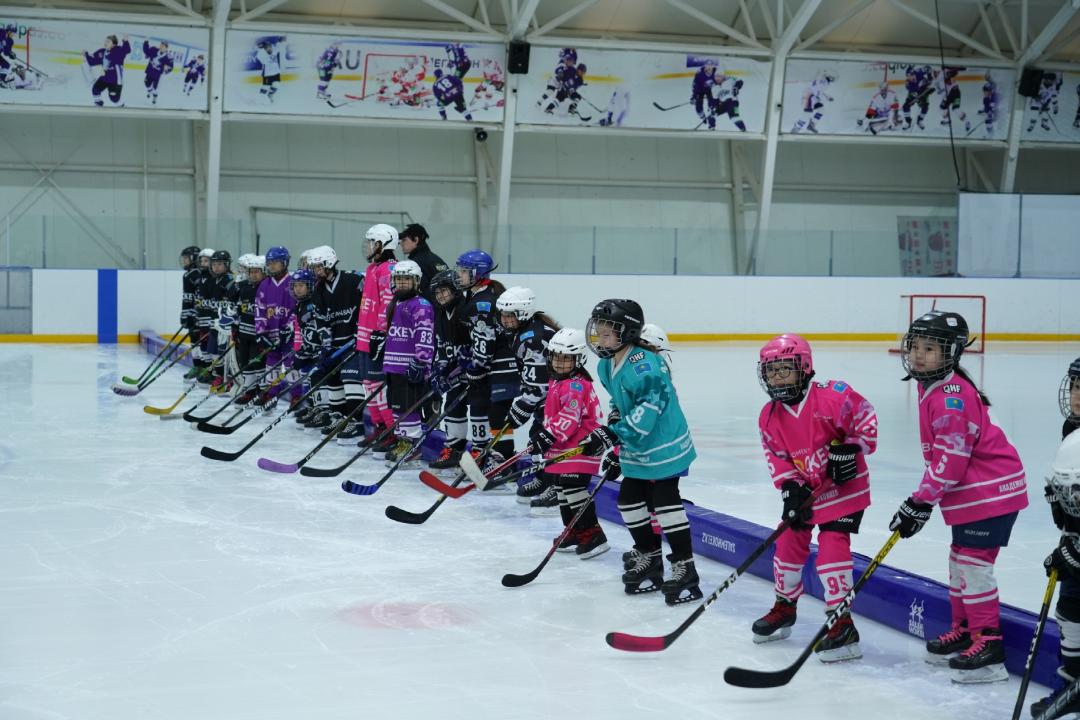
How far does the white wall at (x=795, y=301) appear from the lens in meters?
16.5

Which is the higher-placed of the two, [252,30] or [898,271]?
[252,30]

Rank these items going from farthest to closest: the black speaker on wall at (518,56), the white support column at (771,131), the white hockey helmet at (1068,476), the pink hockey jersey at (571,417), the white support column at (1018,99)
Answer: the white support column at (1018,99) → the white support column at (771,131) → the black speaker on wall at (518,56) → the pink hockey jersey at (571,417) → the white hockey helmet at (1068,476)

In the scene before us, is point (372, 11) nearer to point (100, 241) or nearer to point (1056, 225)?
point (100, 241)

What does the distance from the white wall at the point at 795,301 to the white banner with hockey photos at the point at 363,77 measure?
2643 mm

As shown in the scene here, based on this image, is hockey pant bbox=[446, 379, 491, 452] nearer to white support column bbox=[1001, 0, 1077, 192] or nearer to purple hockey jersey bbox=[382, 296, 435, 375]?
purple hockey jersey bbox=[382, 296, 435, 375]

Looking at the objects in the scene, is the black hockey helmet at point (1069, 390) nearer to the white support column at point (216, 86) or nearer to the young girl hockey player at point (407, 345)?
the young girl hockey player at point (407, 345)

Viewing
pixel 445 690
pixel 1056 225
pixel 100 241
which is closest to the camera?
pixel 445 690

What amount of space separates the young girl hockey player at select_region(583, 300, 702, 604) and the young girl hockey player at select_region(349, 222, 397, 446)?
3.13 metres

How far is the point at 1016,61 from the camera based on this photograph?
18.7 m

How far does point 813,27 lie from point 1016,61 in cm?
306

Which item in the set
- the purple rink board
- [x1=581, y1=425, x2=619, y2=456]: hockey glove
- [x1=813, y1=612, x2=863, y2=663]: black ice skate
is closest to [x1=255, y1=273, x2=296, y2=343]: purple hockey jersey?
the purple rink board

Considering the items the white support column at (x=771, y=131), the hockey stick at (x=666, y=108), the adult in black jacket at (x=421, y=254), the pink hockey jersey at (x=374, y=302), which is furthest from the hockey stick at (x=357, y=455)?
the hockey stick at (x=666, y=108)

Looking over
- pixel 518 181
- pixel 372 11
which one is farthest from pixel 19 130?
pixel 518 181

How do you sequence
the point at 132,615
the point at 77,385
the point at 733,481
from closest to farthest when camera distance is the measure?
the point at 132,615, the point at 733,481, the point at 77,385
